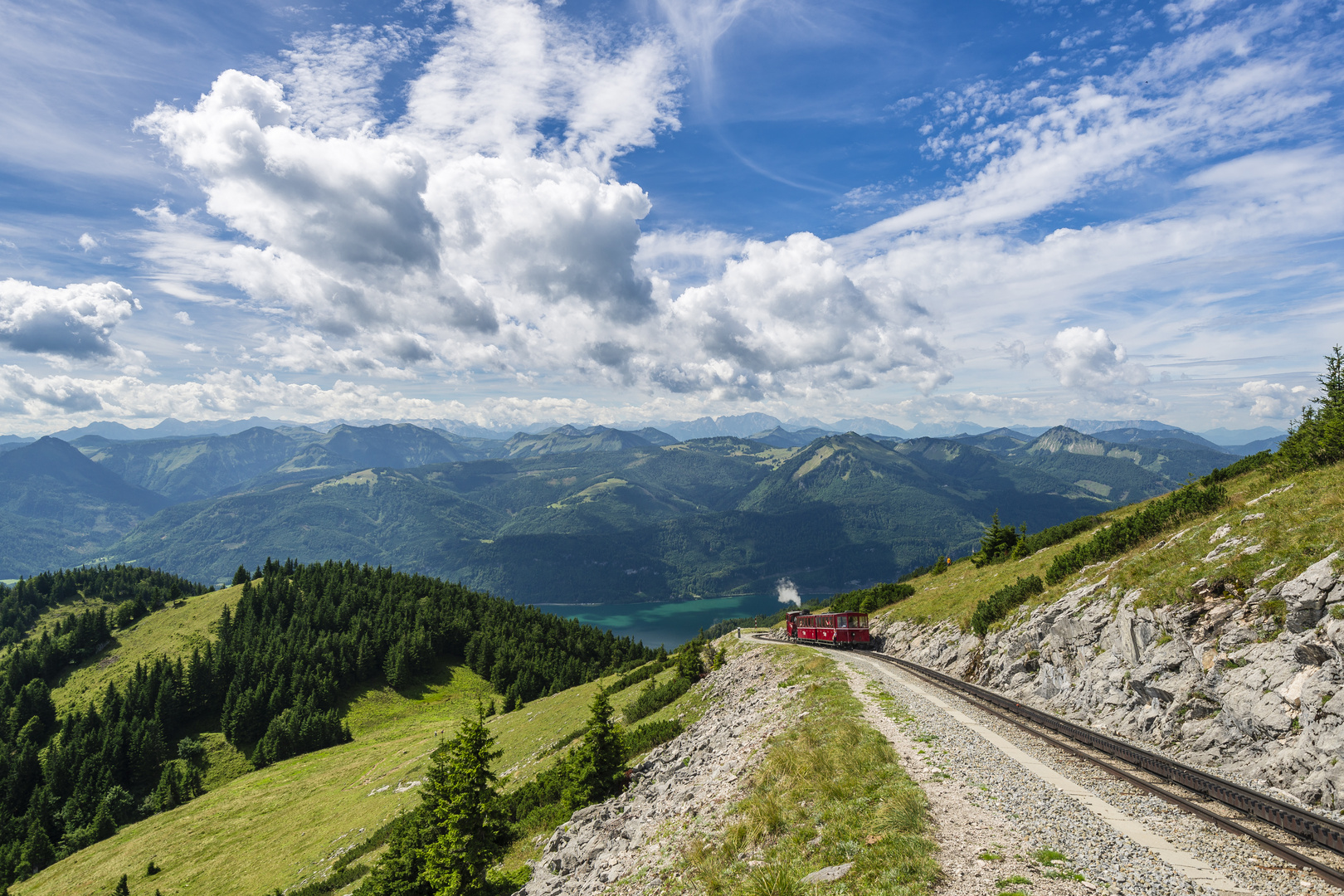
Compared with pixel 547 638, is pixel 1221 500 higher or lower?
higher

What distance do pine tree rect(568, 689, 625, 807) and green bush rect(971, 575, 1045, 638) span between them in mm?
30006

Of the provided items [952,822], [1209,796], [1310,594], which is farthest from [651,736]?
[1310,594]

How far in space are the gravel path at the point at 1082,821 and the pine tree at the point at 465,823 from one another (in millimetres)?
21457

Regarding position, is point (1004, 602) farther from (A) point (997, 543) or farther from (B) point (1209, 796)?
(B) point (1209, 796)

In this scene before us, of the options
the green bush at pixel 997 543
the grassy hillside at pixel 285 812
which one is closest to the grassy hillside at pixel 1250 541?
the green bush at pixel 997 543

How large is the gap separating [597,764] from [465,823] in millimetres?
7201

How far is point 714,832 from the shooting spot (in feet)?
60.5

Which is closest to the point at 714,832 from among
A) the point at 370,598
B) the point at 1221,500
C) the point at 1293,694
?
the point at 1293,694

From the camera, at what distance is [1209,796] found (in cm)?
1741

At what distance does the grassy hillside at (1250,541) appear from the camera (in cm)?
2236

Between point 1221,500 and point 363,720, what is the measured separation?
131 m

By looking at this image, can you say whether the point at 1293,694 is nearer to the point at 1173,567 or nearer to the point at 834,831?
the point at 1173,567

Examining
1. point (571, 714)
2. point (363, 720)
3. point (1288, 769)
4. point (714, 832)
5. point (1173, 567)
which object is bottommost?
point (363, 720)

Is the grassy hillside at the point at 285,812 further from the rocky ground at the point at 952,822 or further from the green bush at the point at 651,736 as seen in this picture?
the rocky ground at the point at 952,822
